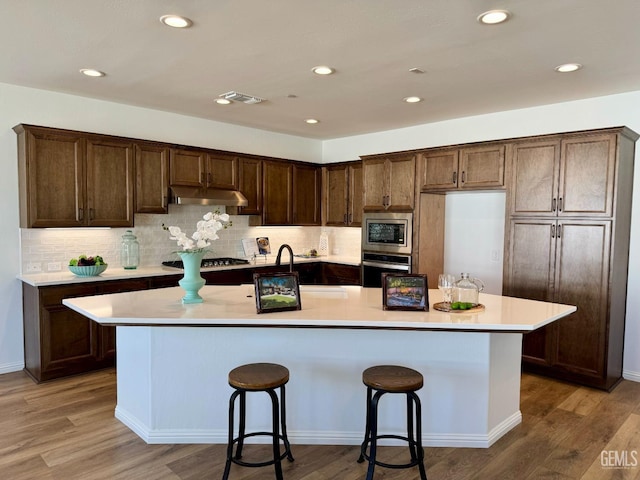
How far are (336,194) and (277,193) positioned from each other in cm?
89

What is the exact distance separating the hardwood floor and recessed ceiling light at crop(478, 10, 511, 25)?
2628mm

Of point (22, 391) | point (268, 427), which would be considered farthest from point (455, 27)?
point (22, 391)

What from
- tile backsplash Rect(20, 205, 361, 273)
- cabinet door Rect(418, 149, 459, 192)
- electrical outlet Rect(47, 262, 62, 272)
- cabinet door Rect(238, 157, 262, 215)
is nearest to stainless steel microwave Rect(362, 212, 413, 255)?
cabinet door Rect(418, 149, 459, 192)

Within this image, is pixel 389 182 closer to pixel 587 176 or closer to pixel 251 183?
pixel 251 183

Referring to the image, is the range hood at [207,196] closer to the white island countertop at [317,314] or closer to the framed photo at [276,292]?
the white island countertop at [317,314]

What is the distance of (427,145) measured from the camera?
5617mm

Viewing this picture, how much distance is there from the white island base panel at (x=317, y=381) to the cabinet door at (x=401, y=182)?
8.12 ft

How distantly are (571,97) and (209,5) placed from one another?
3.49 meters

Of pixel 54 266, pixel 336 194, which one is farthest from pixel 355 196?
pixel 54 266

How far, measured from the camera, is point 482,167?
4.59 metres

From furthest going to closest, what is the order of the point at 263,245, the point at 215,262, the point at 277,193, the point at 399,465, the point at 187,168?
the point at 263,245, the point at 277,193, the point at 215,262, the point at 187,168, the point at 399,465

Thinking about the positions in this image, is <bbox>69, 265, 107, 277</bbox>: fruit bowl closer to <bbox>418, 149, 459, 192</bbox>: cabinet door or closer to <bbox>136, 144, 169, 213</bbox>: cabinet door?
<bbox>136, 144, 169, 213</bbox>: cabinet door

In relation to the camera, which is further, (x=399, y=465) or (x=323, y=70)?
(x=323, y=70)

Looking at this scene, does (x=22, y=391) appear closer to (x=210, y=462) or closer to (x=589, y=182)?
(x=210, y=462)
